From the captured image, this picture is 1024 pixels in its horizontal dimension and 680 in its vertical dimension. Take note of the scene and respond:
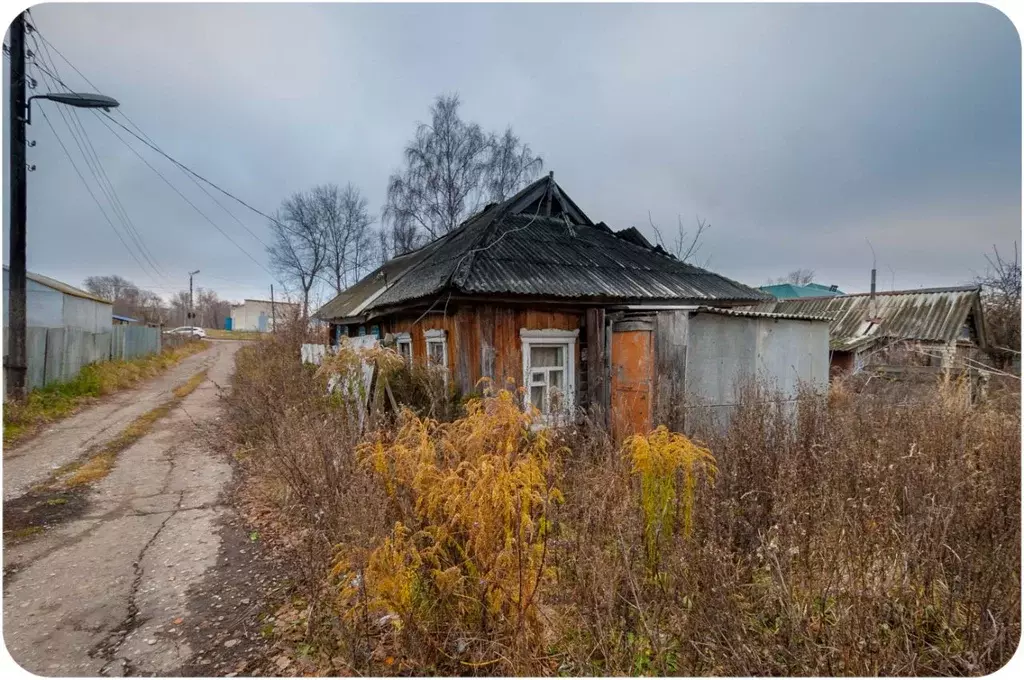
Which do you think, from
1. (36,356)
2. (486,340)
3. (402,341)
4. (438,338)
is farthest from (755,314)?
(36,356)

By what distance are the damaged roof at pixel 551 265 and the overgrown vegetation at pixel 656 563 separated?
322 cm

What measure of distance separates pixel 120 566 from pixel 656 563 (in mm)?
4322

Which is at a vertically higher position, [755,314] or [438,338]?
[755,314]

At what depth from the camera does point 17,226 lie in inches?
324

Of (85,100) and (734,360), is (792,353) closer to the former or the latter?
(734,360)

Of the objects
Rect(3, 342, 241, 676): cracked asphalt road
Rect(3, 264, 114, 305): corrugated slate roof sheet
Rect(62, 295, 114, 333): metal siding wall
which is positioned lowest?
Rect(3, 342, 241, 676): cracked asphalt road

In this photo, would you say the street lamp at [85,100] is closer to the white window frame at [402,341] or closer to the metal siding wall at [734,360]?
the white window frame at [402,341]

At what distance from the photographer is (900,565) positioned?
231 cm

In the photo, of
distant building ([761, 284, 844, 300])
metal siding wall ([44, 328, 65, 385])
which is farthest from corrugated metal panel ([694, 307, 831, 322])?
distant building ([761, 284, 844, 300])

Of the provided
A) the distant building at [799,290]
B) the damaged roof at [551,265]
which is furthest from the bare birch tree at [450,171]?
the distant building at [799,290]

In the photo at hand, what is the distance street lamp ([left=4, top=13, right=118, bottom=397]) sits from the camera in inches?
303

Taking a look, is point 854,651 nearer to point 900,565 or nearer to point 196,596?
point 900,565

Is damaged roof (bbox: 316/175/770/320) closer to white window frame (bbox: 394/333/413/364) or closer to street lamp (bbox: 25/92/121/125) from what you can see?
white window frame (bbox: 394/333/413/364)

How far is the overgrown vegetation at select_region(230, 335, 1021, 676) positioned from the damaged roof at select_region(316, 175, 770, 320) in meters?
3.22
